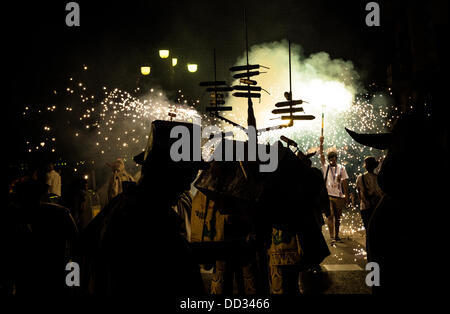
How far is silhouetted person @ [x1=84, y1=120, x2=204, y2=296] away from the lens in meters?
2.14

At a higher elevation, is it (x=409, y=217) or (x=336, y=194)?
(x=409, y=217)

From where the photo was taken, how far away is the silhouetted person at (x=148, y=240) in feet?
7.04

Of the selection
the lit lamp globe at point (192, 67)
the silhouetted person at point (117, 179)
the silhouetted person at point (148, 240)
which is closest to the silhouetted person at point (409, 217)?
the silhouetted person at point (148, 240)

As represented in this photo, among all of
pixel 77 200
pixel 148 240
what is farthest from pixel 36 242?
pixel 77 200

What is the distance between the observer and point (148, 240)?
7.32 ft

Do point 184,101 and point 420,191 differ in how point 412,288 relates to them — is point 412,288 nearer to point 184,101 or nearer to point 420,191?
point 420,191

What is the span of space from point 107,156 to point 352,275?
19761mm

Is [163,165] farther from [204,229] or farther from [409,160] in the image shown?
[204,229]

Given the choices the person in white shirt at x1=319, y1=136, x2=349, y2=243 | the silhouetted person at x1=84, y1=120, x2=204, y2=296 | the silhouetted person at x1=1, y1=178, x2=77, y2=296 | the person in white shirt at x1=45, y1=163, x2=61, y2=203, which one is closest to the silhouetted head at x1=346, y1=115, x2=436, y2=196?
the silhouetted person at x1=84, y1=120, x2=204, y2=296

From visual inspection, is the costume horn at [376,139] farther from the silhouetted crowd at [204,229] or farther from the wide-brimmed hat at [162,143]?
the wide-brimmed hat at [162,143]

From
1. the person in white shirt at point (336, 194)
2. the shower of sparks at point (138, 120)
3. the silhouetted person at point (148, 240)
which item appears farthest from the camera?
the shower of sparks at point (138, 120)

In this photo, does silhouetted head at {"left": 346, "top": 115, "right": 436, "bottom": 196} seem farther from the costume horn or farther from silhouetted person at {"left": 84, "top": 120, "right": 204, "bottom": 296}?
silhouetted person at {"left": 84, "top": 120, "right": 204, "bottom": 296}

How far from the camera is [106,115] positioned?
22.0 m

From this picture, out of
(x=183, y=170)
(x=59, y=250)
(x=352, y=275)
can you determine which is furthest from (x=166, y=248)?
(x=352, y=275)
